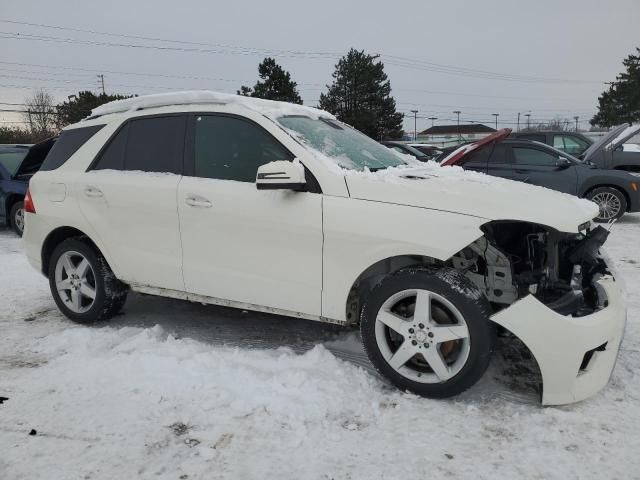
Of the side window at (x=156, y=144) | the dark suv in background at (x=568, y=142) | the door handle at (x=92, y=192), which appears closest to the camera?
the side window at (x=156, y=144)

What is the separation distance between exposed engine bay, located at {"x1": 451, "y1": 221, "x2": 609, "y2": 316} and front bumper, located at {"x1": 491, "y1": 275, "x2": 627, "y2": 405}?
15 cm

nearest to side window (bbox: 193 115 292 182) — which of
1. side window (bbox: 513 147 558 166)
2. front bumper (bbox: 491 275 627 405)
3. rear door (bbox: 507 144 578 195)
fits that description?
front bumper (bbox: 491 275 627 405)

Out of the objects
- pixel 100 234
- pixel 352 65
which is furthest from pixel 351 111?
pixel 100 234

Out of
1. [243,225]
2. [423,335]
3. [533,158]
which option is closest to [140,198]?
[243,225]

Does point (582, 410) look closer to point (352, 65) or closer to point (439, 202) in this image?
point (439, 202)

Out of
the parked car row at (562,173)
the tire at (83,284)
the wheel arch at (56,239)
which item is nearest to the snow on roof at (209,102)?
the wheel arch at (56,239)

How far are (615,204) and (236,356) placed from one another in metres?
8.05

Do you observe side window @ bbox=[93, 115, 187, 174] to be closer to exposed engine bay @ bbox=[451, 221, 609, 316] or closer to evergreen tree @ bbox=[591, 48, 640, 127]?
exposed engine bay @ bbox=[451, 221, 609, 316]

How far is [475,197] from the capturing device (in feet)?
9.29

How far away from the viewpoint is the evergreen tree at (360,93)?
37.7 m

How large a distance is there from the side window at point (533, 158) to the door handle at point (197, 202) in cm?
674

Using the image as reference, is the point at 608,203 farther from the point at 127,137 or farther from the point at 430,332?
the point at 127,137

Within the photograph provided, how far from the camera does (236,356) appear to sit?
344 centimetres

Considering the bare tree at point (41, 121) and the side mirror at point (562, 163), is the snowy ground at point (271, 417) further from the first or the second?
the bare tree at point (41, 121)
